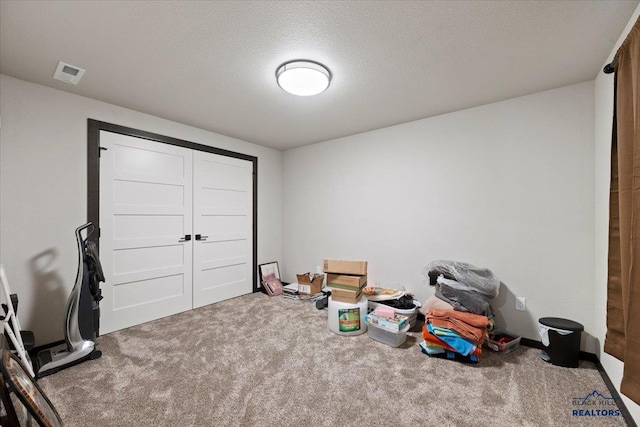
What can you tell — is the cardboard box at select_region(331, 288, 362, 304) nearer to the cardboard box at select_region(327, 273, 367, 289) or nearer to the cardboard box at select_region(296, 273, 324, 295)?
the cardboard box at select_region(327, 273, 367, 289)

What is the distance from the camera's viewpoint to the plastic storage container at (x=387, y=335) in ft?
8.40

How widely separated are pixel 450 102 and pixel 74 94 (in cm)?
372

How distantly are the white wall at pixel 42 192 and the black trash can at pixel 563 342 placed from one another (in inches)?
168

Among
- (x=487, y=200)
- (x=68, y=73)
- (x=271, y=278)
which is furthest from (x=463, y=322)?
(x=68, y=73)

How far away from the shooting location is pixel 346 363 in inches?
89.5

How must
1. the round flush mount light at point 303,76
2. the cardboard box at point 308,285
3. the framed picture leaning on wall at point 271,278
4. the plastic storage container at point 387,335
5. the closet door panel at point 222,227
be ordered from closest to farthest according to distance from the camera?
the round flush mount light at point 303,76 < the plastic storage container at point 387,335 < the closet door panel at point 222,227 < the cardboard box at point 308,285 < the framed picture leaning on wall at point 271,278

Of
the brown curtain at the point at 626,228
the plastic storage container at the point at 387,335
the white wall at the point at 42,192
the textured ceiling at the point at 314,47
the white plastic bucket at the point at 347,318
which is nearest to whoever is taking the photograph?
the brown curtain at the point at 626,228

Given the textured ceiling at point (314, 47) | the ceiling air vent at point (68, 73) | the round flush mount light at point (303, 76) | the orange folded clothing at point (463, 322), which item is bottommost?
the orange folded clothing at point (463, 322)

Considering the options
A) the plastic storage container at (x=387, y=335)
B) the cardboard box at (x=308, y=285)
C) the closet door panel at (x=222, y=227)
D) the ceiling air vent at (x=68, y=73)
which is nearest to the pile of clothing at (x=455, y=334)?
the plastic storage container at (x=387, y=335)

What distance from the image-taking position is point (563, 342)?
7.08 feet

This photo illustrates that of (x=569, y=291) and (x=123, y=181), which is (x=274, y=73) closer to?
(x=123, y=181)

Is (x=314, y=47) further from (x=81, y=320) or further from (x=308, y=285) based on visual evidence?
(x=308, y=285)

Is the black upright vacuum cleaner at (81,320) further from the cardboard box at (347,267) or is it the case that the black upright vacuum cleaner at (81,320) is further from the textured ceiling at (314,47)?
the cardboard box at (347,267)

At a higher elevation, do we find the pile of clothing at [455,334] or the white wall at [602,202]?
the white wall at [602,202]
